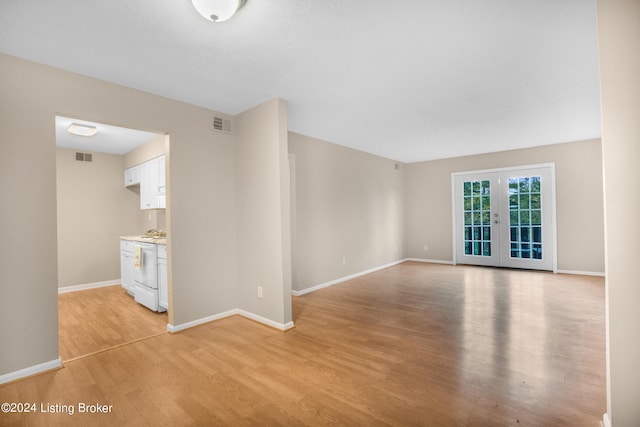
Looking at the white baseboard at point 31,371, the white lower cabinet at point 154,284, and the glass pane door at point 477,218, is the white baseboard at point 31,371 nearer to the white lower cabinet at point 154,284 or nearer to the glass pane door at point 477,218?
the white lower cabinet at point 154,284

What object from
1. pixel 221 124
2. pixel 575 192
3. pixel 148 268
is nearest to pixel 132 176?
pixel 148 268

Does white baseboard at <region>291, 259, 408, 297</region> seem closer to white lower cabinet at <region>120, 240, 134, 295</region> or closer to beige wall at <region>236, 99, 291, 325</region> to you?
beige wall at <region>236, 99, 291, 325</region>

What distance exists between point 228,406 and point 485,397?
1710 mm

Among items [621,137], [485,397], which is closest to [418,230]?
[485,397]

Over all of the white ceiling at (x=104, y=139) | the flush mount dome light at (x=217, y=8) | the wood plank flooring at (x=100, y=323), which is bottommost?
Result: the wood plank flooring at (x=100, y=323)

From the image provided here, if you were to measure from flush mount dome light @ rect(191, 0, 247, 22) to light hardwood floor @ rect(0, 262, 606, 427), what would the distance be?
2.44m

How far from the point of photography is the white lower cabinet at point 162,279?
3.65m

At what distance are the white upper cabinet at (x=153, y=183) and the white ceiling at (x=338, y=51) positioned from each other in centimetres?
176

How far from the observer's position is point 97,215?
5547 mm

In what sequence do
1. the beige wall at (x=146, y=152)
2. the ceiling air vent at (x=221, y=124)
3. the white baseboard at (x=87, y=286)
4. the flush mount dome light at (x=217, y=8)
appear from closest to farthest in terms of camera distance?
the flush mount dome light at (x=217, y=8) → the ceiling air vent at (x=221, y=124) → the beige wall at (x=146, y=152) → the white baseboard at (x=87, y=286)

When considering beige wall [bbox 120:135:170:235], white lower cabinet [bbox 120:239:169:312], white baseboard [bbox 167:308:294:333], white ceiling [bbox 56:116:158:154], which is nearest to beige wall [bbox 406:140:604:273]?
white baseboard [bbox 167:308:294:333]

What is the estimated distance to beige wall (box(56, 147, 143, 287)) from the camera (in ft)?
17.0

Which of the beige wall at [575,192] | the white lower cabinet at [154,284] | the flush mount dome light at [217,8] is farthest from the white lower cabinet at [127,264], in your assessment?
the beige wall at [575,192]

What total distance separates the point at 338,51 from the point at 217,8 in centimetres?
99
